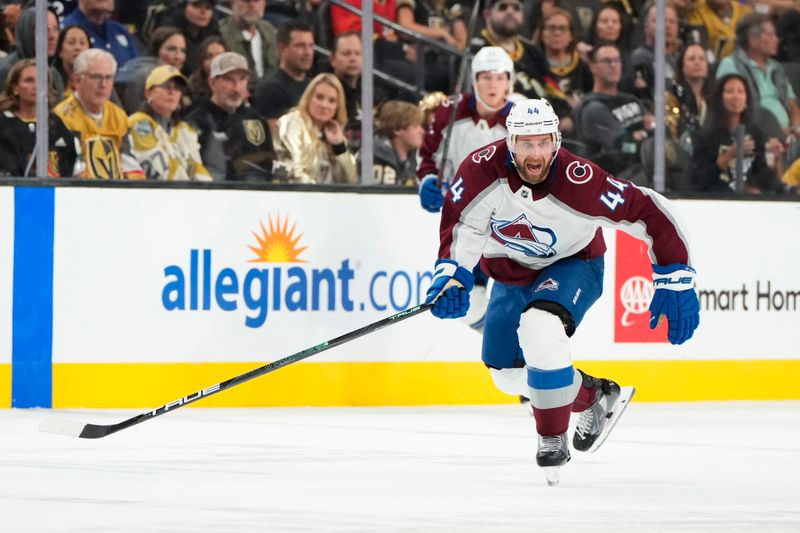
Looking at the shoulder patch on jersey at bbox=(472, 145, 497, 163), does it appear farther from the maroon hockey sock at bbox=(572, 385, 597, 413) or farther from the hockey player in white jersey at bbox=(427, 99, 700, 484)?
the maroon hockey sock at bbox=(572, 385, 597, 413)

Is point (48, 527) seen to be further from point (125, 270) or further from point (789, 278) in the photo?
point (789, 278)

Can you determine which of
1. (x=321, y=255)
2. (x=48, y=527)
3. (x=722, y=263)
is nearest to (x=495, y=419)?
(x=321, y=255)

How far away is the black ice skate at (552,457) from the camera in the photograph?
459 centimetres

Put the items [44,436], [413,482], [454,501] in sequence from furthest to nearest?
[44,436] < [413,482] < [454,501]

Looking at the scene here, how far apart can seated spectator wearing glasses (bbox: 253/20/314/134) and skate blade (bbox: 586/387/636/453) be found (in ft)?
8.21

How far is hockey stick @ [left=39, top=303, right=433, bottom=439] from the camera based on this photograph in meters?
5.04

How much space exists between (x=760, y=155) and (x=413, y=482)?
4088 millimetres

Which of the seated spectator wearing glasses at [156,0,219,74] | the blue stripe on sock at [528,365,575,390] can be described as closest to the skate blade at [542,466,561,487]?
the blue stripe on sock at [528,365,575,390]

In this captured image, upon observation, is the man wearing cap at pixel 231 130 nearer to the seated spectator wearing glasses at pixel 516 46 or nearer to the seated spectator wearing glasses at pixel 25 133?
the seated spectator wearing glasses at pixel 25 133

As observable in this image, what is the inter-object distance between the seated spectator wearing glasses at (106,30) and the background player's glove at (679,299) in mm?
3106

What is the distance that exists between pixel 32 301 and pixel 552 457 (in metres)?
3.00

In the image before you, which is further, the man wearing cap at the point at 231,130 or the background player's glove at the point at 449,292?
the man wearing cap at the point at 231,130

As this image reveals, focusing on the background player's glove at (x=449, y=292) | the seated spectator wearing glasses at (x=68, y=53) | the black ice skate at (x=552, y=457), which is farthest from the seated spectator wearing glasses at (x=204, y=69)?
the black ice skate at (x=552, y=457)

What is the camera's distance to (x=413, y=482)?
4.62 metres
